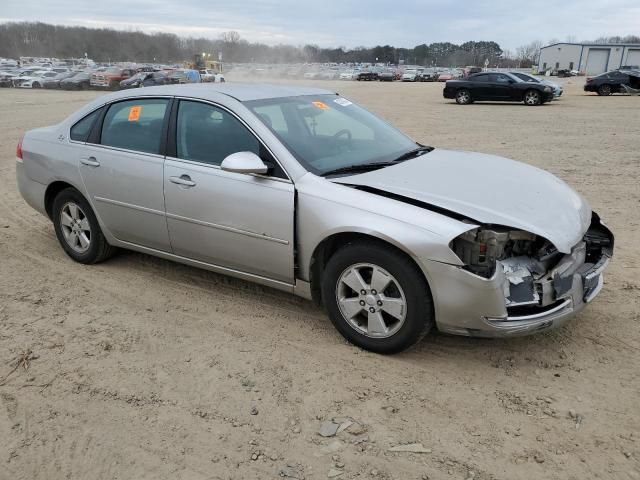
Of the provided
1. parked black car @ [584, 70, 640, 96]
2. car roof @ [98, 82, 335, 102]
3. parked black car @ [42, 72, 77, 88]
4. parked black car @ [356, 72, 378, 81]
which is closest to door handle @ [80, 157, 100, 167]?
car roof @ [98, 82, 335, 102]

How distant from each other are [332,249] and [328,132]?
1.08m

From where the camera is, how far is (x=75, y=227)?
5.10 meters

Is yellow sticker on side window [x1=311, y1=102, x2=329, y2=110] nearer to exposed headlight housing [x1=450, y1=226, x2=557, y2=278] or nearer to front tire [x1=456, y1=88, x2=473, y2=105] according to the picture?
exposed headlight housing [x1=450, y1=226, x2=557, y2=278]

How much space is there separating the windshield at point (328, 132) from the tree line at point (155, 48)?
4764 inches

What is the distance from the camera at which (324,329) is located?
3936 millimetres

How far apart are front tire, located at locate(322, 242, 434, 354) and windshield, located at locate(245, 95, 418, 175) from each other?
0.69 metres

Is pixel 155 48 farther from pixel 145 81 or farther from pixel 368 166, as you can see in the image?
pixel 368 166

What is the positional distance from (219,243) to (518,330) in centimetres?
210

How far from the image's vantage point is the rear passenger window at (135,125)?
14.4ft

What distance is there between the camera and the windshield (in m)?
3.90

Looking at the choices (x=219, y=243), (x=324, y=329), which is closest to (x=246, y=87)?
(x=219, y=243)

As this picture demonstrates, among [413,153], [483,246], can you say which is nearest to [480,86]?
[413,153]

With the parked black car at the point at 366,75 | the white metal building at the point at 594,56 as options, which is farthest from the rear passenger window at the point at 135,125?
Result: the white metal building at the point at 594,56

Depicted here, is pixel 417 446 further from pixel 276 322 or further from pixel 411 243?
pixel 276 322
